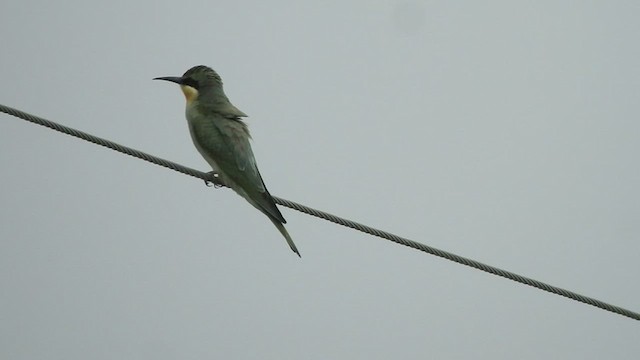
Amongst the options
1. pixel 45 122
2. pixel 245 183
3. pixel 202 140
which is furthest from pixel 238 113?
pixel 45 122

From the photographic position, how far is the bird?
5.15 m

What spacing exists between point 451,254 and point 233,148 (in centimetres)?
201

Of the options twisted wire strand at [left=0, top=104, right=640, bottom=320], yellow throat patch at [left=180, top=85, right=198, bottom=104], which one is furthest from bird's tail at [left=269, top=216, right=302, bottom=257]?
yellow throat patch at [left=180, top=85, right=198, bottom=104]

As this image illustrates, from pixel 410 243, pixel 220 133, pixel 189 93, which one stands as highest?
pixel 189 93

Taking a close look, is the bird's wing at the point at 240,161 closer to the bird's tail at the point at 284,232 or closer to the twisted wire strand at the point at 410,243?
the bird's tail at the point at 284,232

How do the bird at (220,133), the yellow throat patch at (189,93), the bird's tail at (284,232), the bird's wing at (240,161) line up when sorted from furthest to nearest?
the yellow throat patch at (189,93) < the bird at (220,133) < the bird's wing at (240,161) < the bird's tail at (284,232)

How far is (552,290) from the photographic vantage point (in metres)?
3.79

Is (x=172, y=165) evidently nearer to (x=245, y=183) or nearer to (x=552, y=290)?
(x=245, y=183)

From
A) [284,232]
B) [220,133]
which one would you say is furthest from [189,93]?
[284,232]

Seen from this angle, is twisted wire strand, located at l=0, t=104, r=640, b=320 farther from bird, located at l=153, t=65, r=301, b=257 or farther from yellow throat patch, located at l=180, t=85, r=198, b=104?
yellow throat patch, located at l=180, t=85, r=198, b=104

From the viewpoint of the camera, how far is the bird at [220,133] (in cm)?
515

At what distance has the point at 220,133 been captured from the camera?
544 centimetres

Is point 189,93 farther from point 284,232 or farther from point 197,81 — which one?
point 284,232

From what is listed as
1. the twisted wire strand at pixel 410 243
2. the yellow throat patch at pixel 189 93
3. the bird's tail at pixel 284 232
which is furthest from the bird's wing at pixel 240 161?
the twisted wire strand at pixel 410 243
